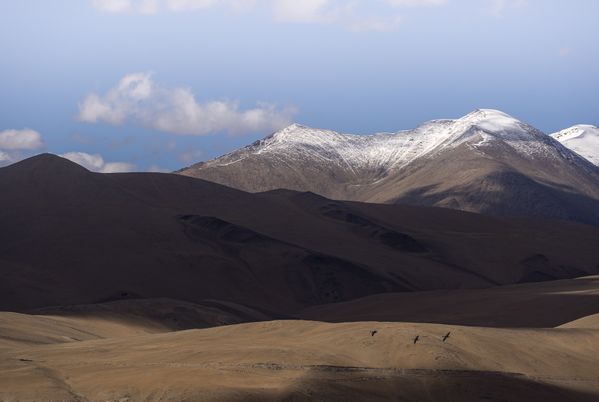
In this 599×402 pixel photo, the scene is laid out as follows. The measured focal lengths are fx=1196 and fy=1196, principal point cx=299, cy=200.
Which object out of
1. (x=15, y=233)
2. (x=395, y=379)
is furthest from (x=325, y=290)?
(x=395, y=379)

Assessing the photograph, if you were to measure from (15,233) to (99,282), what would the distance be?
14.5 metres

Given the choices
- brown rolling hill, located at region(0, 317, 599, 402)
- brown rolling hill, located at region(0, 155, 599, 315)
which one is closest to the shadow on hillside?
brown rolling hill, located at region(0, 155, 599, 315)

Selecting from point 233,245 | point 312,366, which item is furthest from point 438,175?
point 312,366

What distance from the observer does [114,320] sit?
179 ft

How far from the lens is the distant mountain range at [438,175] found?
167 metres

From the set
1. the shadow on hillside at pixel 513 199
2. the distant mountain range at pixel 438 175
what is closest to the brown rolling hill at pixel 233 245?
the shadow on hillside at pixel 513 199

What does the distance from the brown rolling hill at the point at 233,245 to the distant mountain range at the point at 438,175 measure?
3946cm

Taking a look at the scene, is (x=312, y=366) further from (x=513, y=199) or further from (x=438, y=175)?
(x=438, y=175)

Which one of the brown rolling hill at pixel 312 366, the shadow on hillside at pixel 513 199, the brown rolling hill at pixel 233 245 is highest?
the shadow on hillside at pixel 513 199

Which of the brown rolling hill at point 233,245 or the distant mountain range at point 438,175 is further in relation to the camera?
the distant mountain range at point 438,175

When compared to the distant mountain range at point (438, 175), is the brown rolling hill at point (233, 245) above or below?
below

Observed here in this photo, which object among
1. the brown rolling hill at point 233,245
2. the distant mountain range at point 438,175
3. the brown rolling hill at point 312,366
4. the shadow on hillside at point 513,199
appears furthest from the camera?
the distant mountain range at point 438,175

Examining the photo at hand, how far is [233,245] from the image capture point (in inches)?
3442

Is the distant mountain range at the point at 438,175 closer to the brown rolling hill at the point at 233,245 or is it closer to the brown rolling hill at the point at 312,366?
the brown rolling hill at the point at 233,245
